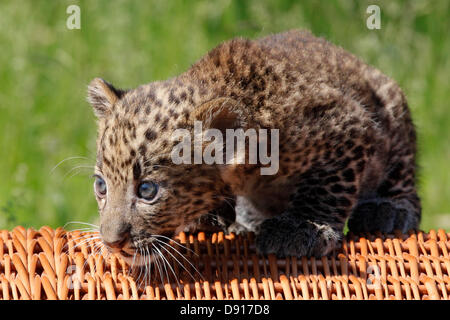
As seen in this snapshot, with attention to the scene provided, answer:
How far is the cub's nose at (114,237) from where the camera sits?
11.0 ft

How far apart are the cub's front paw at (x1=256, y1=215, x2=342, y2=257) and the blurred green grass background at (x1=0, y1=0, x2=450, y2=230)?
10.3 feet

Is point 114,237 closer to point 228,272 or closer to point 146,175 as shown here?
point 146,175

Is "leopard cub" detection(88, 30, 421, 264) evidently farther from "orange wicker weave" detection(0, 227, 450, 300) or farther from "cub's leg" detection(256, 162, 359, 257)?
"orange wicker weave" detection(0, 227, 450, 300)

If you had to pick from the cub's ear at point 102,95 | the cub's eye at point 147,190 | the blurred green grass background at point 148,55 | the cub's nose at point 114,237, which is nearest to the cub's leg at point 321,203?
the cub's eye at point 147,190

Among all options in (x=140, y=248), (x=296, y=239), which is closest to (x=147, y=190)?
(x=140, y=248)

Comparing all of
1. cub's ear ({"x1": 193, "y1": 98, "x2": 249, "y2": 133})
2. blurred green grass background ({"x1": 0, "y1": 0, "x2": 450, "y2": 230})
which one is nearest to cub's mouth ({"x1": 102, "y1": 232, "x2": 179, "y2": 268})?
cub's ear ({"x1": 193, "y1": 98, "x2": 249, "y2": 133})

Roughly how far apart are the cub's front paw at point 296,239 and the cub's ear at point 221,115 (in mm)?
593

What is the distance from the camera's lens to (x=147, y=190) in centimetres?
346

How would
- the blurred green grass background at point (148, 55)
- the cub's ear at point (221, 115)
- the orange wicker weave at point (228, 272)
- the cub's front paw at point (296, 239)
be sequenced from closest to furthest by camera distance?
the orange wicker weave at point (228, 272) < the cub's ear at point (221, 115) < the cub's front paw at point (296, 239) < the blurred green grass background at point (148, 55)

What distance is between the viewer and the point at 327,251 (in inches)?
147

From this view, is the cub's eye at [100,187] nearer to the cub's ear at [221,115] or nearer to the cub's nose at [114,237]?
the cub's nose at [114,237]

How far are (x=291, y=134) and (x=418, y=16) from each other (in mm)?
4439

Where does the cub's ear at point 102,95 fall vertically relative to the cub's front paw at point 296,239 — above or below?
above

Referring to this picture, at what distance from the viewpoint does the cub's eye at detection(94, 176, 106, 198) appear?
3.59 m
